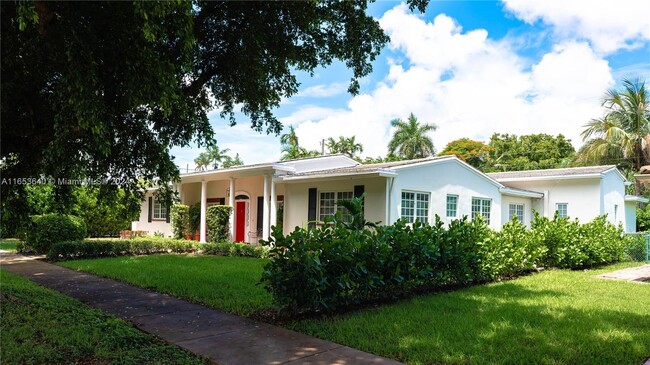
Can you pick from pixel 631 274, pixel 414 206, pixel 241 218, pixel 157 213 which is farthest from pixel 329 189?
pixel 157 213

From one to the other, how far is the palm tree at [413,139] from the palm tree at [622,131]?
48.8 ft

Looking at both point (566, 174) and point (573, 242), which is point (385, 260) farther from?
point (566, 174)

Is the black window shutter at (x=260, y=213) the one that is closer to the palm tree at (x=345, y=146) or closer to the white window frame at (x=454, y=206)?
the white window frame at (x=454, y=206)

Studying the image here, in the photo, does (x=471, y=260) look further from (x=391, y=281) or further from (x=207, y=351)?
(x=207, y=351)

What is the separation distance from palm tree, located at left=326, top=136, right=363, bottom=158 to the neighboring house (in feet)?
72.4

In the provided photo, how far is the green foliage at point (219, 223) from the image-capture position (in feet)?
63.3

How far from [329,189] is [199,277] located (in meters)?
6.89

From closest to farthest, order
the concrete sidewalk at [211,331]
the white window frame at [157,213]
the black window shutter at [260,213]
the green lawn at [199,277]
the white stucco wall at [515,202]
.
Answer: the concrete sidewalk at [211,331]
the green lawn at [199,277]
the white stucco wall at [515,202]
the black window shutter at [260,213]
the white window frame at [157,213]

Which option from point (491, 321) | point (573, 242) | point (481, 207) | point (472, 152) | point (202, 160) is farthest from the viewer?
point (202, 160)

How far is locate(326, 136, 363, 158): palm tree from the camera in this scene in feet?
145

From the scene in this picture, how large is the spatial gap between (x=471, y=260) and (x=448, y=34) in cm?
697

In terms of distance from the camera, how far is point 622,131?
27672 mm

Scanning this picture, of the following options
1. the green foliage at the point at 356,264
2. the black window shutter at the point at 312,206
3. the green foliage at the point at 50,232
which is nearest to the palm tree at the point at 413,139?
the black window shutter at the point at 312,206

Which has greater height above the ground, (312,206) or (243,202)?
(243,202)
